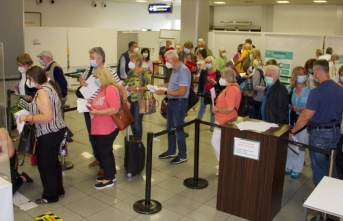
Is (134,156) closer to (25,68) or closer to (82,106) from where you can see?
(82,106)

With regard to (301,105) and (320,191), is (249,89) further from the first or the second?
(320,191)

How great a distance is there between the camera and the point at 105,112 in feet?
13.7

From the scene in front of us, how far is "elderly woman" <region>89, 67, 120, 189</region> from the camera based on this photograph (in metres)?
4.21

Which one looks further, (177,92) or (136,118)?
(136,118)

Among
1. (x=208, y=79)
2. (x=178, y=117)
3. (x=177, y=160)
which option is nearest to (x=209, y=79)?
(x=208, y=79)

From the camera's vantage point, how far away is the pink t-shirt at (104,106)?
4207 mm

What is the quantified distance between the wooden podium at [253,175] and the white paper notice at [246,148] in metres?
0.01

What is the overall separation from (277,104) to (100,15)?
12.8 meters

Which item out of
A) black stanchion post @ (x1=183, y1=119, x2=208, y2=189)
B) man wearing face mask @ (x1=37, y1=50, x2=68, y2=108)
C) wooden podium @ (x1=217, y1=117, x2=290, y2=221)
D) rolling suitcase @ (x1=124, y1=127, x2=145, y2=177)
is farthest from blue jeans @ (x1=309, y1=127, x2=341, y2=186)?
man wearing face mask @ (x1=37, y1=50, x2=68, y2=108)

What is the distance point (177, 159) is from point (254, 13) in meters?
10.4

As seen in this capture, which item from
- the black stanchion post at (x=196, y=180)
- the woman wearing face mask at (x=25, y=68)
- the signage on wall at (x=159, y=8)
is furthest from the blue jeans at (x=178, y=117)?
the signage on wall at (x=159, y=8)

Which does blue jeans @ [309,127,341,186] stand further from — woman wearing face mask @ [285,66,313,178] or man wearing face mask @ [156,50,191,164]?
man wearing face mask @ [156,50,191,164]

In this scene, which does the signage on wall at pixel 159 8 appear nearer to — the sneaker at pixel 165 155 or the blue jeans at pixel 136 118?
the blue jeans at pixel 136 118

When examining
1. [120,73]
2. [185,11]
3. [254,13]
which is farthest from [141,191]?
[254,13]
